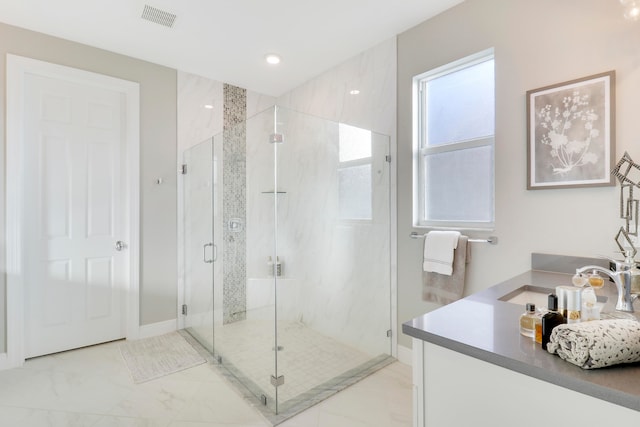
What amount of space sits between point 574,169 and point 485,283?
84 cm

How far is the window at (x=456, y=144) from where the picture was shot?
217cm

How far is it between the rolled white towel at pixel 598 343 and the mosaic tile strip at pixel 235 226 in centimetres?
244

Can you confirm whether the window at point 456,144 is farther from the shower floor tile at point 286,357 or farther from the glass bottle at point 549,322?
the glass bottle at point 549,322

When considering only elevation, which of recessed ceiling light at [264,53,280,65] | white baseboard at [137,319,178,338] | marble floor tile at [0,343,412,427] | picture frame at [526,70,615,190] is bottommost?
marble floor tile at [0,343,412,427]

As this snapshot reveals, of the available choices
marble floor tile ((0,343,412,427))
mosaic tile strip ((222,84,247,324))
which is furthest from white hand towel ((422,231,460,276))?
mosaic tile strip ((222,84,247,324))

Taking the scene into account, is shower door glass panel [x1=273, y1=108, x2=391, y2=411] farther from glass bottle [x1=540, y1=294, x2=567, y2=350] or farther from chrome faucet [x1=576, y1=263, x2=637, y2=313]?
glass bottle [x1=540, y1=294, x2=567, y2=350]

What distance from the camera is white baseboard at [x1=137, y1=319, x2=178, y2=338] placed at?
3053mm

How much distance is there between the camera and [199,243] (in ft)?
10.3

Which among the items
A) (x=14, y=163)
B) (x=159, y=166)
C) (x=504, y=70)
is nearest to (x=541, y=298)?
(x=504, y=70)

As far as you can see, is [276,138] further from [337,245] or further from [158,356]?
[158,356]

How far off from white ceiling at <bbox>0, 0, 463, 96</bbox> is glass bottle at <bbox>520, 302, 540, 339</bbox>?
215cm

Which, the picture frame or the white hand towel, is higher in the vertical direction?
the picture frame

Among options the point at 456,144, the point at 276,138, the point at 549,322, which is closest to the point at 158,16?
the point at 276,138

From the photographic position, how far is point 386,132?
2.70 m
